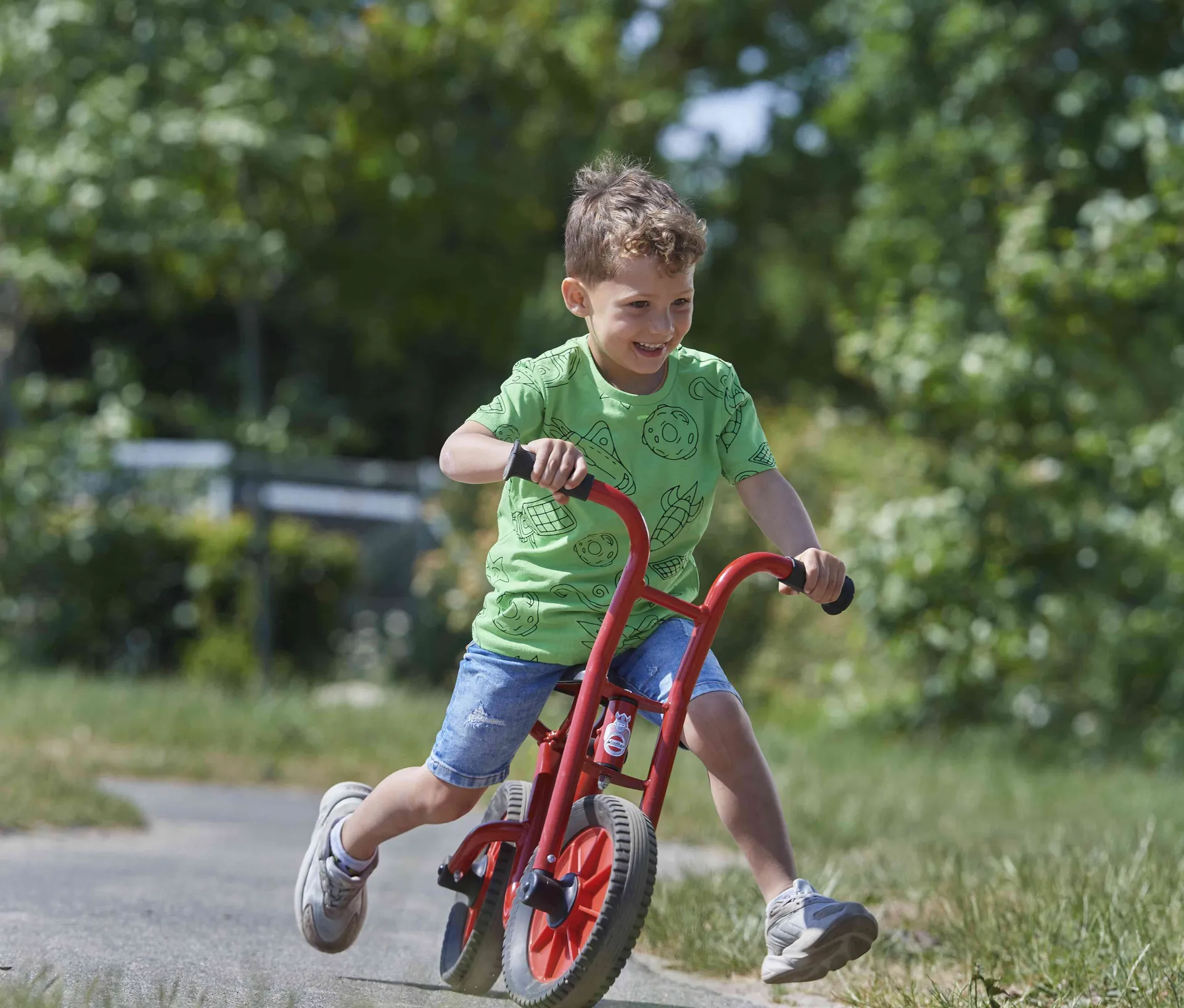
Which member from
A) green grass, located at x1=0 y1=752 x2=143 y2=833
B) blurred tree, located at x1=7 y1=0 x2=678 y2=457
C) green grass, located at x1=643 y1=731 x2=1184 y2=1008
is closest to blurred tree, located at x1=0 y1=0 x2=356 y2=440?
blurred tree, located at x1=7 y1=0 x2=678 y2=457

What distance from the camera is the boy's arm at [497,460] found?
284 centimetres

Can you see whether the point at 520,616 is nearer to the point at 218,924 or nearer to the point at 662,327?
the point at 662,327

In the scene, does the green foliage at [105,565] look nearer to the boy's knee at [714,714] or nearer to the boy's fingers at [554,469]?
the boy's knee at [714,714]

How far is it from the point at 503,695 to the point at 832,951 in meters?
0.82

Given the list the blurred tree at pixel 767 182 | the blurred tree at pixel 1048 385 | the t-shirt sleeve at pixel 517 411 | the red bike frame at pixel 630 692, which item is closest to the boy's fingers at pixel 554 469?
the red bike frame at pixel 630 692

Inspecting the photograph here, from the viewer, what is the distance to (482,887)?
351 centimetres

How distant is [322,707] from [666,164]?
10633 mm

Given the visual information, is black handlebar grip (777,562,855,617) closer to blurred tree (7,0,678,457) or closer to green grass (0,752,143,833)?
green grass (0,752,143,833)

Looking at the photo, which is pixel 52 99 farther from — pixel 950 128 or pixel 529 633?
pixel 529 633

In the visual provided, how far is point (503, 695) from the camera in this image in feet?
10.8

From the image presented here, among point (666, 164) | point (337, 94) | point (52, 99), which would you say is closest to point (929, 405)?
point (337, 94)

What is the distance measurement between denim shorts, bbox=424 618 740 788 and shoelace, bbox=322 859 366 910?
0.42 m

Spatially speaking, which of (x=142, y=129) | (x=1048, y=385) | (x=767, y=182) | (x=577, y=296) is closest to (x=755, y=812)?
(x=577, y=296)

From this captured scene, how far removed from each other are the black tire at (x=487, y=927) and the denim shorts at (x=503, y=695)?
0.58 ft
